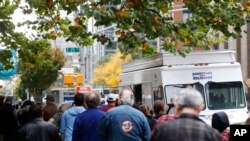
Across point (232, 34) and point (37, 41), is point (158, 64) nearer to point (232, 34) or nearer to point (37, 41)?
point (37, 41)

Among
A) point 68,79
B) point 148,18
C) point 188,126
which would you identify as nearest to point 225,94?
point 148,18

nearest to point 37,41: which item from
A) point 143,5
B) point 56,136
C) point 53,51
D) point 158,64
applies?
point 158,64

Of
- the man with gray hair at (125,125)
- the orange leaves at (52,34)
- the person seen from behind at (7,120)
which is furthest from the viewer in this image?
the orange leaves at (52,34)

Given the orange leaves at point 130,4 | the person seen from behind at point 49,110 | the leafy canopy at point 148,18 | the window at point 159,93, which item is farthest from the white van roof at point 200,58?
the orange leaves at point 130,4

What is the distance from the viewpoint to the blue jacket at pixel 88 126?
31.6 feet

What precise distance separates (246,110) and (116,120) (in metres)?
10.3

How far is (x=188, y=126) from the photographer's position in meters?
5.50

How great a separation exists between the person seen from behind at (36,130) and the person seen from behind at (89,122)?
659 millimetres

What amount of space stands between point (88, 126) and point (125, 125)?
1212 mm

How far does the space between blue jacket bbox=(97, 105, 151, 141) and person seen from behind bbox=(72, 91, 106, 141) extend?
985 millimetres

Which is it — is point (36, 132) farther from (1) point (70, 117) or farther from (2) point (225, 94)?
(2) point (225, 94)

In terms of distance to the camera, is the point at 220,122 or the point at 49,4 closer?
the point at 220,122

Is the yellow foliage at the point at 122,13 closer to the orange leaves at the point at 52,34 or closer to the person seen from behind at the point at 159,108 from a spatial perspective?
the person seen from behind at the point at 159,108

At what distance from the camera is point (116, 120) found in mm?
8555
